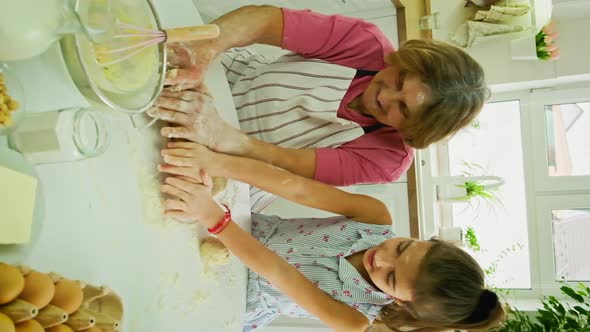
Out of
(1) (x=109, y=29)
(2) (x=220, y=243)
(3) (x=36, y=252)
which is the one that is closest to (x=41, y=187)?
(3) (x=36, y=252)

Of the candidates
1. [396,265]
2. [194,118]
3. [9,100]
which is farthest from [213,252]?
[9,100]

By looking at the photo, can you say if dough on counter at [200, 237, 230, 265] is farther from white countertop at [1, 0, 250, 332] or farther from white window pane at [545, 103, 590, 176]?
white window pane at [545, 103, 590, 176]

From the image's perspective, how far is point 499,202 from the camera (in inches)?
115

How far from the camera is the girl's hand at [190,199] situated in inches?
33.8

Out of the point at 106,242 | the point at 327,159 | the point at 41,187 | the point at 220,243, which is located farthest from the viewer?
the point at 327,159

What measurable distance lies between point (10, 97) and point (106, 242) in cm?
26

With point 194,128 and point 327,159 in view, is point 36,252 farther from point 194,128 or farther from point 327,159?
point 327,159

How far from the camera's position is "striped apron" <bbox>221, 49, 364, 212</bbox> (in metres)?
1.20

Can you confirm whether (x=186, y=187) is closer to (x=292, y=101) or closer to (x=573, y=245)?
(x=292, y=101)

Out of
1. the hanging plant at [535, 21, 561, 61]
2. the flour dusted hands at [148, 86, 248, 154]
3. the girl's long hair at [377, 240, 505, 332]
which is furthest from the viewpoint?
the hanging plant at [535, 21, 561, 61]

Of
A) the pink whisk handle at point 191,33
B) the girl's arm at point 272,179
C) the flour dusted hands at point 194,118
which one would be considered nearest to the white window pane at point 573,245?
the girl's arm at point 272,179

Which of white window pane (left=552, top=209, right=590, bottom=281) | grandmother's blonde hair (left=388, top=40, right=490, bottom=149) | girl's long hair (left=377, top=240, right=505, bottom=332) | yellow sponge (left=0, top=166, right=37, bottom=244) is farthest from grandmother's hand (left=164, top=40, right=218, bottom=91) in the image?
white window pane (left=552, top=209, right=590, bottom=281)

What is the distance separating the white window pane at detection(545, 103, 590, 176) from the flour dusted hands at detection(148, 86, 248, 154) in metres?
2.45

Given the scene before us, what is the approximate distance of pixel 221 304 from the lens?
1046 mm
